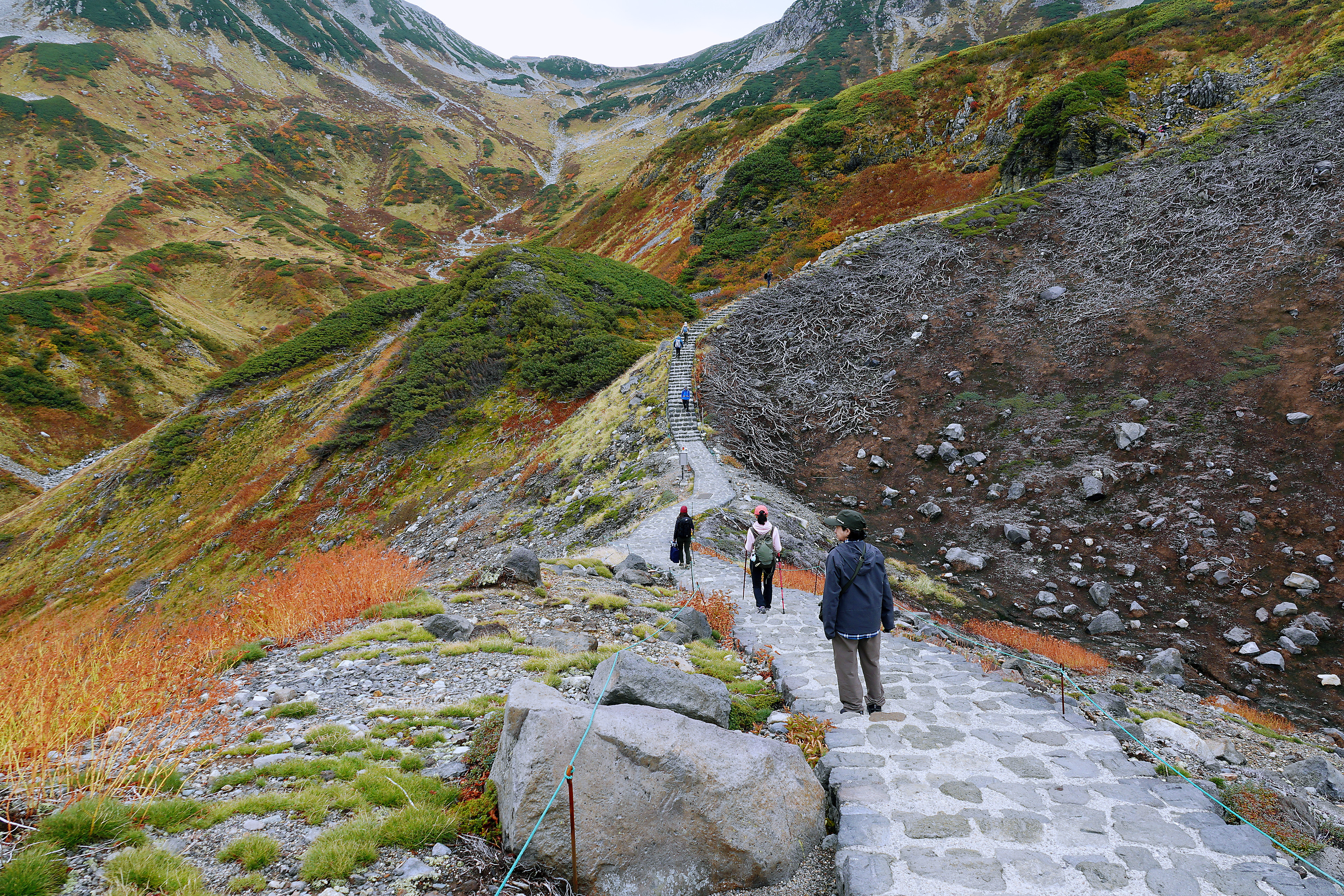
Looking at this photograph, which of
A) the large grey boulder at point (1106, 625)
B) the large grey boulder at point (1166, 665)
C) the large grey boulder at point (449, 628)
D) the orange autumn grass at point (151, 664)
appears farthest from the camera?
the large grey boulder at point (1106, 625)

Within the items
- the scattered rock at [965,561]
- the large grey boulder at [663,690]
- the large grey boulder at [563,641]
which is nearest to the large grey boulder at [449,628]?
the large grey boulder at [563,641]

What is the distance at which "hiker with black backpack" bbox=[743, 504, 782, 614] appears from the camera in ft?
35.2

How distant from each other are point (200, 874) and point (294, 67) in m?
214

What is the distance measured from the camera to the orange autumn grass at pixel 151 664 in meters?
4.52

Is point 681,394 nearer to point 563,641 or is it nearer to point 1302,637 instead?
point 563,641

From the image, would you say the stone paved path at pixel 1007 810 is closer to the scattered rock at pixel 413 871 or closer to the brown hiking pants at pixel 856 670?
the brown hiking pants at pixel 856 670

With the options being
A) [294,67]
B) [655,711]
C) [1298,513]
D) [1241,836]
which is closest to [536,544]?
[655,711]

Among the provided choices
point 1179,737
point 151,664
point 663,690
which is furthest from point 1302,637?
point 151,664

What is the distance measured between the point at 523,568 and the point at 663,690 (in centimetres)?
700

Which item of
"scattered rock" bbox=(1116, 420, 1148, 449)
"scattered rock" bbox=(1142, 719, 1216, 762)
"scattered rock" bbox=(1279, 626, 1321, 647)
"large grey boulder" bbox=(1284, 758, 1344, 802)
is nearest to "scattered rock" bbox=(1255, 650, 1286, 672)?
"scattered rock" bbox=(1279, 626, 1321, 647)

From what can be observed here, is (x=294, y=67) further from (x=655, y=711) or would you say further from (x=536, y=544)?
(x=655, y=711)

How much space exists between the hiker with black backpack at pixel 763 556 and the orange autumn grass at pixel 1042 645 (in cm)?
461

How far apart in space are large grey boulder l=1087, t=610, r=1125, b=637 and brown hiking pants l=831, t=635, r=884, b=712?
9.44m

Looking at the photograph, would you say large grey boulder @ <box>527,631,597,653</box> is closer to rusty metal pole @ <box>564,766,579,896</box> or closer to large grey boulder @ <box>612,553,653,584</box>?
large grey boulder @ <box>612,553,653,584</box>
